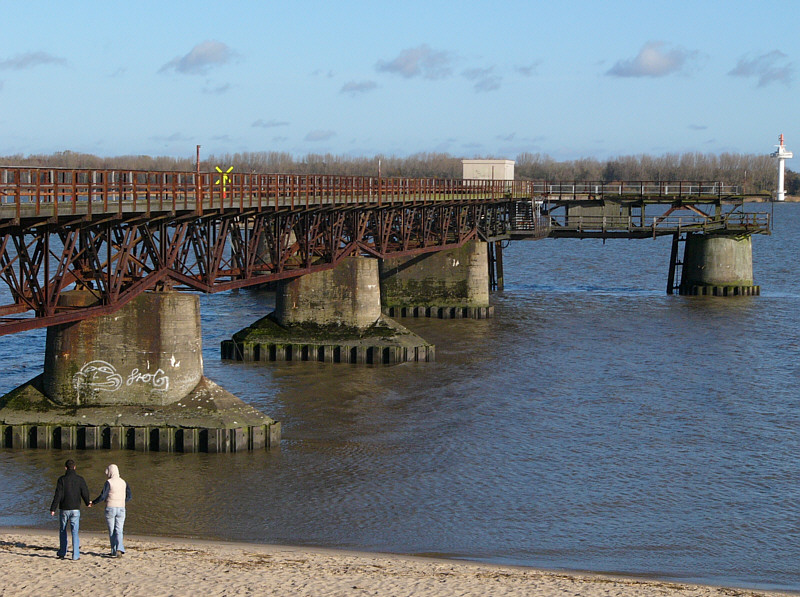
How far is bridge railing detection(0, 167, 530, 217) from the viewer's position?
29078 mm

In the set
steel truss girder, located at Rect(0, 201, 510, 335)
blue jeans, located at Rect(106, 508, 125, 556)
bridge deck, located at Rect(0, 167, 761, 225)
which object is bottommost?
blue jeans, located at Rect(106, 508, 125, 556)

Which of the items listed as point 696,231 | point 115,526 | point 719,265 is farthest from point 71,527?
point 696,231

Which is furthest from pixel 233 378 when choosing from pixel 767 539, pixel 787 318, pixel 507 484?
pixel 787 318

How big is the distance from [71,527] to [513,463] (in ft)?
45.1

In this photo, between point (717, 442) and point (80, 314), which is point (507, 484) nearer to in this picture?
point (717, 442)

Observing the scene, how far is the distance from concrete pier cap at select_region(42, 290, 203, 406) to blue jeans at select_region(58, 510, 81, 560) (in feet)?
37.3

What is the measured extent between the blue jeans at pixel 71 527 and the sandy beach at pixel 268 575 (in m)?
0.19

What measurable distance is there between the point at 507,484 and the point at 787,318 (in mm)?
41389

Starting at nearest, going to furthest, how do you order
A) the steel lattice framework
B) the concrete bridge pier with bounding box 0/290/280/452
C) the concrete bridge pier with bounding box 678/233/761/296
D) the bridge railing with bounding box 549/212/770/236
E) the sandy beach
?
the sandy beach
the steel lattice framework
the concrete bridge pier with bounding box 0/290/280/452
the concrete bridge pier with bounding box 678/233/761/296
the bridge railing with bounding box 549/212/770/236

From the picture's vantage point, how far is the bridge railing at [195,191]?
29.1 metres

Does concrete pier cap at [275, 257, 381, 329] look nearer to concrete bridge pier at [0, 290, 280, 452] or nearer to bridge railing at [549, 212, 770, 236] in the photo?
concrete bridge pier at [0, 290, 280, 452]

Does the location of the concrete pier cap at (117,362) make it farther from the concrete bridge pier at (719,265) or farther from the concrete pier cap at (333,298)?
the concrete bridge pier at (719,265)

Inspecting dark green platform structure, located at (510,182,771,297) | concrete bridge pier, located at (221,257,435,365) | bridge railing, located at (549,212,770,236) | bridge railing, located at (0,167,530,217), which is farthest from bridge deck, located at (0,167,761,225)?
concrete bridge pier, located at (221,257,435,365)

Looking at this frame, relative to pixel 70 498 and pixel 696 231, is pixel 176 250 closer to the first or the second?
pixel 70 498
